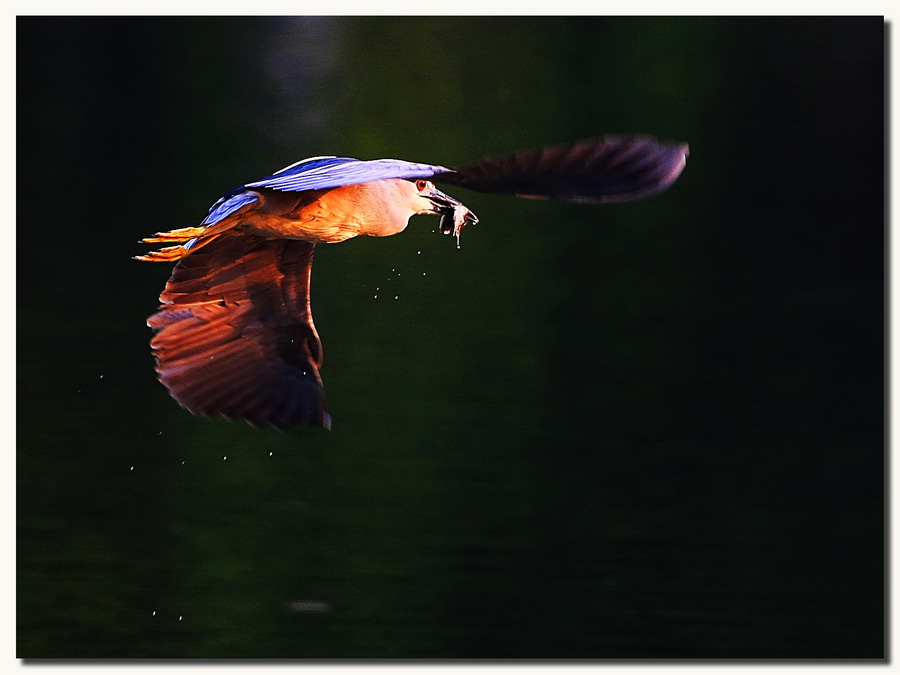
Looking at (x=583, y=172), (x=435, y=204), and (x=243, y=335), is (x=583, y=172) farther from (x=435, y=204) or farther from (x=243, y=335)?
(x=243, y=335)

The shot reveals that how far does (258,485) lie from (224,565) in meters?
0.62

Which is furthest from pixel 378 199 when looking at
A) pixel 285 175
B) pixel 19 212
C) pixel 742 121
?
pixel 742 121

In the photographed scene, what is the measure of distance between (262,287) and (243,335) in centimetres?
17

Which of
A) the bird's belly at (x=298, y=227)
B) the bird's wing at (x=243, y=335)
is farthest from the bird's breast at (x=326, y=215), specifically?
the bird's wing at (x=243, y=335)

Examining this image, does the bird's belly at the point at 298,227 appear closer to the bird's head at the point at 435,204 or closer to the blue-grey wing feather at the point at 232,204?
the blue-grey wing feather at the point at 232,204

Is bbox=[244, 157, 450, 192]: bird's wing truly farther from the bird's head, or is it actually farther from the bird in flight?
the bird's head

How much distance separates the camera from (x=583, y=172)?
3.56m

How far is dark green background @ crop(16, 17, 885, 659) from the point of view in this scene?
5.30m

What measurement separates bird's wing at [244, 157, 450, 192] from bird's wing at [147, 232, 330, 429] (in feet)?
1.88

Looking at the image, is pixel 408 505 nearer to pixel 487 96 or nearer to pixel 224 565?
pixel 224 565

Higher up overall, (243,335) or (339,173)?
(339,173)

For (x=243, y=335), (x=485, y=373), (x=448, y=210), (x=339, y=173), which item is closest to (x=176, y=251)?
(x=243, y=335)

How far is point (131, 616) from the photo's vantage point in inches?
204

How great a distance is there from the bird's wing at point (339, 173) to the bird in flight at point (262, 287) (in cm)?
1
